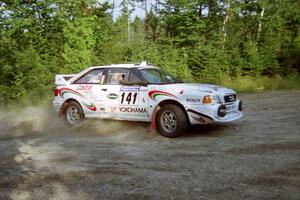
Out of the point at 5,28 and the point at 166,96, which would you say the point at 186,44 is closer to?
the point at 5,28

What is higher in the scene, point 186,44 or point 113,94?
point 186,44

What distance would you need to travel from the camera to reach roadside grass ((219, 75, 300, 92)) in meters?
18.5

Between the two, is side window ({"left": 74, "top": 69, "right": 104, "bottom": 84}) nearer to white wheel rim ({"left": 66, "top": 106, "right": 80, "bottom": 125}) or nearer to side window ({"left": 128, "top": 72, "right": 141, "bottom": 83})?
white wheel rim ({"left": 66, "top": 106, "right": 80, "bottom": 125})

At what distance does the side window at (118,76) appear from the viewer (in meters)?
8.42

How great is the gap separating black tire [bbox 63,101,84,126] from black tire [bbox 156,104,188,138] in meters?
2.51

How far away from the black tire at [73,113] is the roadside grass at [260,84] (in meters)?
11.0

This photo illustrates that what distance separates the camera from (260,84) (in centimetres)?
1938

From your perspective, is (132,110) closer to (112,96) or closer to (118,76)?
(112,96)

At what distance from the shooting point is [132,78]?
8.36 metres

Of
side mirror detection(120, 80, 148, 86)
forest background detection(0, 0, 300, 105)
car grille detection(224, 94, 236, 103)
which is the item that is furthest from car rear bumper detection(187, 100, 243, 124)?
forest background detection(0, 0, 300, 105)

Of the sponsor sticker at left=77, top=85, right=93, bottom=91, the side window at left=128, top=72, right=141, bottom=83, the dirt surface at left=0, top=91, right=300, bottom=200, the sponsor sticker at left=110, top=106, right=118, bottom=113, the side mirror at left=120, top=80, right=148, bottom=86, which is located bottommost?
the dirt surface at left=0, top=91, right=300, bottom=200

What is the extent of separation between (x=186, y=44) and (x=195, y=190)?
21192 millimetres

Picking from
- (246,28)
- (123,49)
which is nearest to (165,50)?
(123,49)

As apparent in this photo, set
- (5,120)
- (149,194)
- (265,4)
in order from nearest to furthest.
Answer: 1. (149,194)
2. (5,120)
3. (265,4)
